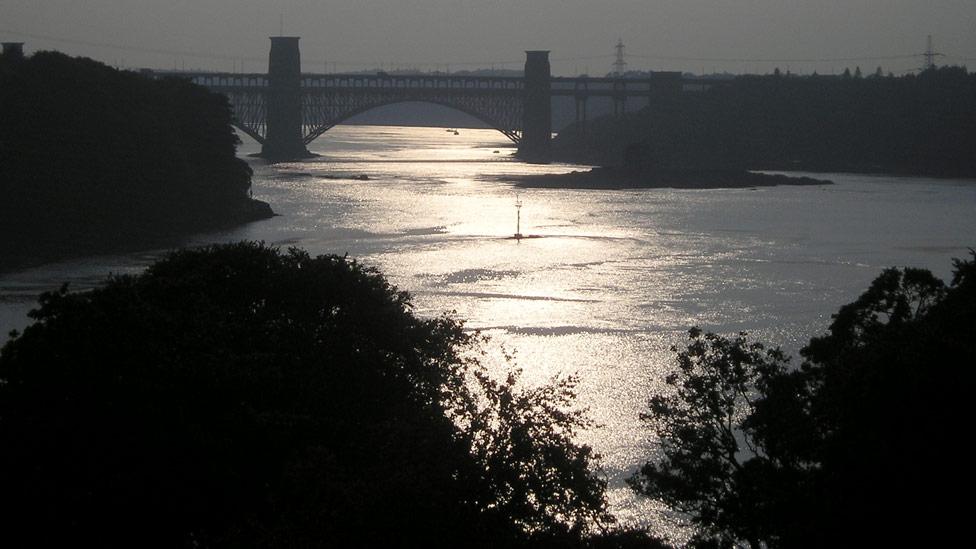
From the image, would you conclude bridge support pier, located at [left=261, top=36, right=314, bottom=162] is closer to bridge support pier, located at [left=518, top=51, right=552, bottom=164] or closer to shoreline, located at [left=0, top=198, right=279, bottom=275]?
bridge support pier, located at [left=518, top=51, right=552, bottom=164]

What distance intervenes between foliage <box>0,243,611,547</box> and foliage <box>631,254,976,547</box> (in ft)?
3.67

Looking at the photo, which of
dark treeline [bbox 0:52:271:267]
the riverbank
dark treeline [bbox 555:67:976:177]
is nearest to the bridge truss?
dark treeline [bbox 555:67:976:177]

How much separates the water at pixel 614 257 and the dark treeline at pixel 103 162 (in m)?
1.89

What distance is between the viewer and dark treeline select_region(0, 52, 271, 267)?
32875mm

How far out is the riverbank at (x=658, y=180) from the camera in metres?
59.3

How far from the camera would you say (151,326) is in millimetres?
10031

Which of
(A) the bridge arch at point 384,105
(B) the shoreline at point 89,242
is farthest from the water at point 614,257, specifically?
(A) the bridge arch at point 384,105

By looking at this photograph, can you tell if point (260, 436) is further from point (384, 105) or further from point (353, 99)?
point (353, 99)

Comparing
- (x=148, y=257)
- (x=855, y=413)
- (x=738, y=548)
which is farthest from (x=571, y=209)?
(x=855, y=413)

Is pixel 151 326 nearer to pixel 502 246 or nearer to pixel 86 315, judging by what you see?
pixel 86 315

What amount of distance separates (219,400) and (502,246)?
26077mm

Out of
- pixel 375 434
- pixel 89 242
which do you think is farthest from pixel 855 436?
pixel 89 242

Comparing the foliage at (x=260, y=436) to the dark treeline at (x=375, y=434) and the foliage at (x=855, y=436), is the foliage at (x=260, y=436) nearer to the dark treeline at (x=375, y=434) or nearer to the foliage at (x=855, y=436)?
the dark treeline at (x=375, y=434)

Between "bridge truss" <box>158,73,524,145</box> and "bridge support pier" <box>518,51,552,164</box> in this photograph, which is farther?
"bridge support pier" <box>518,51,552,164</box>
